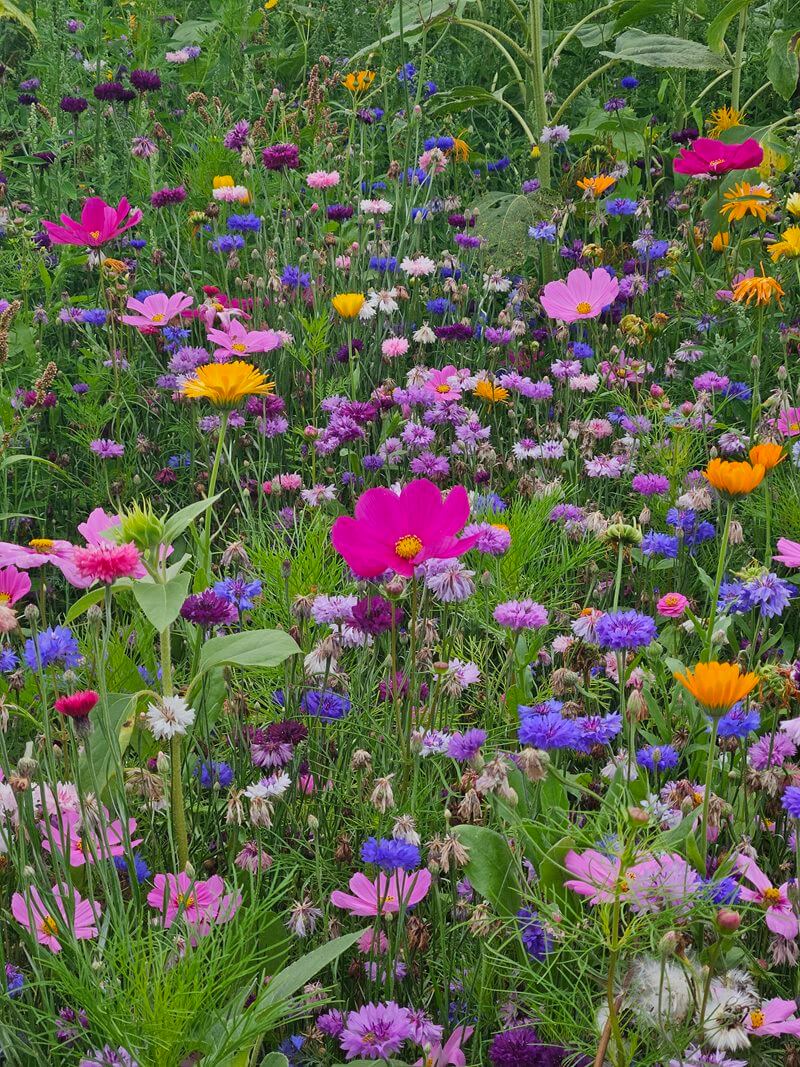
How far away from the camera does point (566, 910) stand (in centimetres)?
127

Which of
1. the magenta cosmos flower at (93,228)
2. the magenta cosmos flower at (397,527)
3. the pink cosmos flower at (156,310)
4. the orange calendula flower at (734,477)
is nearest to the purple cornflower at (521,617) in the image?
the magenta cosmos flower at (397,527)

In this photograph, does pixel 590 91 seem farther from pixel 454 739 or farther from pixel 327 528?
pixel 454 739

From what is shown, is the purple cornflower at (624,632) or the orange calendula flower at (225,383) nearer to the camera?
the purple cornflower at (624,632)

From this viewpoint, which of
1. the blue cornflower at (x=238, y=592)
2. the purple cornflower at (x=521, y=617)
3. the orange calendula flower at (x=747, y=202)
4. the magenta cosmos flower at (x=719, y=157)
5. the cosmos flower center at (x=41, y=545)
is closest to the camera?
the cosmos flower center at (x=41, y=545)

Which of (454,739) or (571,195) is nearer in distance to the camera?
(454,739)

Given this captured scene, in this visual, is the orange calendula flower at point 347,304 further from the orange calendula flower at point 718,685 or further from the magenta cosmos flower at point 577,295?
the orange calendula flower at point 718,685

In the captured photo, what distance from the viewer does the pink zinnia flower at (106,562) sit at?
1.11 metres

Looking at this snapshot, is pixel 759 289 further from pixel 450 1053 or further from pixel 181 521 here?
pixel 450 1053

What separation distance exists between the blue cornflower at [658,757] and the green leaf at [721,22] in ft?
7.30

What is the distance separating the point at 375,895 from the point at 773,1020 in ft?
1.46

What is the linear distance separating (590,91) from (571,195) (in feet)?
3.27

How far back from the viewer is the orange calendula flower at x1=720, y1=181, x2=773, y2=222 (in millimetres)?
2768

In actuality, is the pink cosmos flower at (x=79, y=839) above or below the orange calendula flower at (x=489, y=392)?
above

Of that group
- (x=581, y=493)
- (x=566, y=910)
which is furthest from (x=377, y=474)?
(x=566, y=910)
